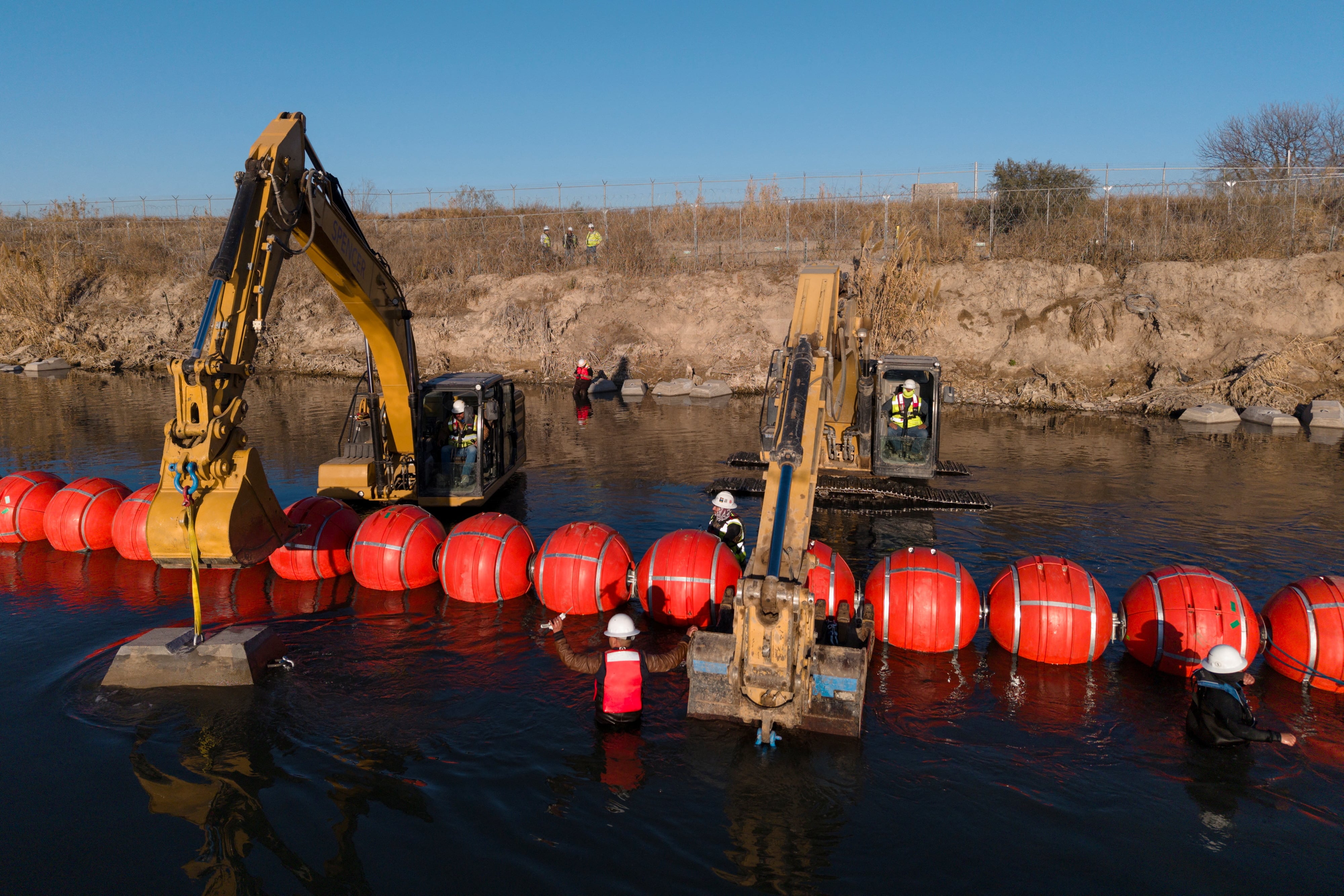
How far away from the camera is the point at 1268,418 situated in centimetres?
2469

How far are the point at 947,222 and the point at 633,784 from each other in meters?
36.6

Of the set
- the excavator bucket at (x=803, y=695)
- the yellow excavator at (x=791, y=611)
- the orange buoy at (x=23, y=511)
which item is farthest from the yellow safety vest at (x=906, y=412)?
the orange buoy at (x=23, y=511)

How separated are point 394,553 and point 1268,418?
85.2ft

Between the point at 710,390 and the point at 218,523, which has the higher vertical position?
the point at 710,390

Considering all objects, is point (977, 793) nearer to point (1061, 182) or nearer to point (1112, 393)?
point (1112, 393)

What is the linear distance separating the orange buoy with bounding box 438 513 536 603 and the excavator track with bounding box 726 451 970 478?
8445 mm

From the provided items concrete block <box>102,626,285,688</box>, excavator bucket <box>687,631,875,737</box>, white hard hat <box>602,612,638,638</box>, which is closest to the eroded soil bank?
excavator bucket <box>687,631,875,737</box>

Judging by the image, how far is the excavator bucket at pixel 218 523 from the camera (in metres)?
7.79

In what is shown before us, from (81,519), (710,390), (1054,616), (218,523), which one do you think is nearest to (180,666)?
(218,523)

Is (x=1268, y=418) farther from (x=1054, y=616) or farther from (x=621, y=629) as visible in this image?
(x=621, y=629)

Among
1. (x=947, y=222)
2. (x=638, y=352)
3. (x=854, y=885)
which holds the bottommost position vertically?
(x=854, y=885)

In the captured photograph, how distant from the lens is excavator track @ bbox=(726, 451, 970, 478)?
18703 millimetres

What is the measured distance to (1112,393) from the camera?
29.1 m

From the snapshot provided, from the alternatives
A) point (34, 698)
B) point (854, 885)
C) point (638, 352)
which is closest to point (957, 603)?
point (854, 885)
